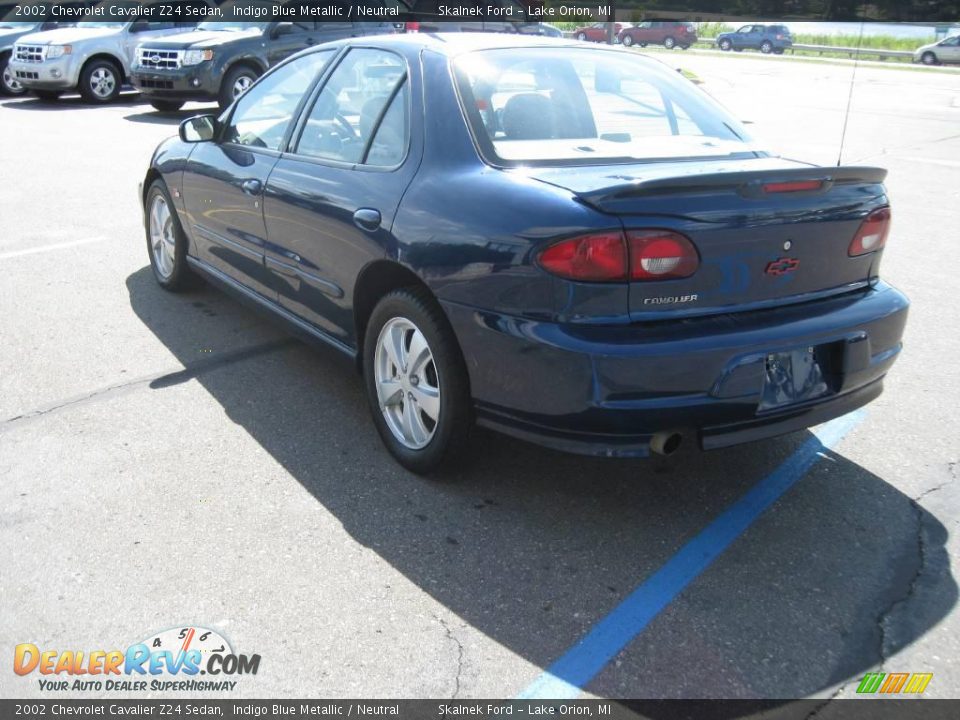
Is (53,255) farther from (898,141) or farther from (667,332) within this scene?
Answer: (898,141)

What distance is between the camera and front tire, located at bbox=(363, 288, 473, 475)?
3.46 meters

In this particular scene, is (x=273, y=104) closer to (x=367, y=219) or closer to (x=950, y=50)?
(x=367, y=219)

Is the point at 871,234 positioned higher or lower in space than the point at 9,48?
higher

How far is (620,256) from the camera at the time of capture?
3021 mm

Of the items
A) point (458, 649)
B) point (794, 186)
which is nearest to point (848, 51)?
point (794, 186)

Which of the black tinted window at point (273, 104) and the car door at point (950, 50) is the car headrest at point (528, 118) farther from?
the car door at point (950, 50)

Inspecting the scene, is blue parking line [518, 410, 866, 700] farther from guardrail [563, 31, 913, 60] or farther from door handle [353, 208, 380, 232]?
guardrail [563, 31, 913, 60]

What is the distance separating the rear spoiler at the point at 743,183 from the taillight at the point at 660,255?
0.45 feet

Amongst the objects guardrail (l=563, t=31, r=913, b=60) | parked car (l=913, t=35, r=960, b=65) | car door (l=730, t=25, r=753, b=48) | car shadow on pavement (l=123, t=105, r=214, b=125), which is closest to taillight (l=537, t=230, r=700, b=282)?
car shadow on pavement (l=123, t=105, r=214, b=125)

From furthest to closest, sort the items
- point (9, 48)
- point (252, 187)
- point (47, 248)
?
point (9, 48) < point (47, 248) < point (252, 187)

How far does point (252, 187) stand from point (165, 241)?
162 cm

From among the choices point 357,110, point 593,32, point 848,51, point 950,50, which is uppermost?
point 357,110

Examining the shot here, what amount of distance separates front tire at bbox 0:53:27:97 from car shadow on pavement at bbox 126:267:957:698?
16027 millimetres

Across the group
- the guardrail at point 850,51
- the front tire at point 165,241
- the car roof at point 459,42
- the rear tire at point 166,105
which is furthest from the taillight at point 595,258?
the guardrail at point 850,51
